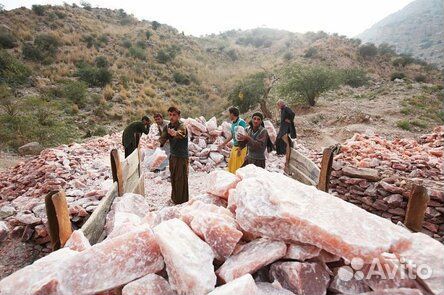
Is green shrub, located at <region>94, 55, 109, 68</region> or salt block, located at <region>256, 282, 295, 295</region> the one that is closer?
salt block, located at <region>256, 282, 295, 295</region>

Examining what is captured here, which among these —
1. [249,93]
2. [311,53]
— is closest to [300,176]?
[249,93]

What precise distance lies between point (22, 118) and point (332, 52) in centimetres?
2902

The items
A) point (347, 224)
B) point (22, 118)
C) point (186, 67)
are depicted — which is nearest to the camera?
point (347, 224)

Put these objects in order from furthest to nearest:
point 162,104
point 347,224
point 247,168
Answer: point 162,104
point 247,168
point 347,224

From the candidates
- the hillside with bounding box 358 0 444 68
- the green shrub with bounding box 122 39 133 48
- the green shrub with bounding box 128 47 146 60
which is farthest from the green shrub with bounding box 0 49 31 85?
the hillside with bounding box 358 0 444 68

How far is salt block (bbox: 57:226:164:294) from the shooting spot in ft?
5.39

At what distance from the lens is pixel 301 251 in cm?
172

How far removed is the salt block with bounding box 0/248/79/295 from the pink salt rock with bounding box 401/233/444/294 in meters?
2.03

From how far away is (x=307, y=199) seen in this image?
205 cm

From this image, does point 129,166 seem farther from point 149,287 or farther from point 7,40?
point 7,40

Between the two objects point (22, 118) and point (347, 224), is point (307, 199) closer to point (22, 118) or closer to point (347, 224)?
point (347, 224)

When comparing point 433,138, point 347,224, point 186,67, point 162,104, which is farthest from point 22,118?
point 186,67

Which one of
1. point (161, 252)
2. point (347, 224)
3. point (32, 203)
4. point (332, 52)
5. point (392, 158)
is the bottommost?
point (32, 203)

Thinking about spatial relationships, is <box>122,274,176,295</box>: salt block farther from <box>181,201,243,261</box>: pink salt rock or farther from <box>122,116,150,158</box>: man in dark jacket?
<box>122,116,150,158</box>: man in dark jacket
